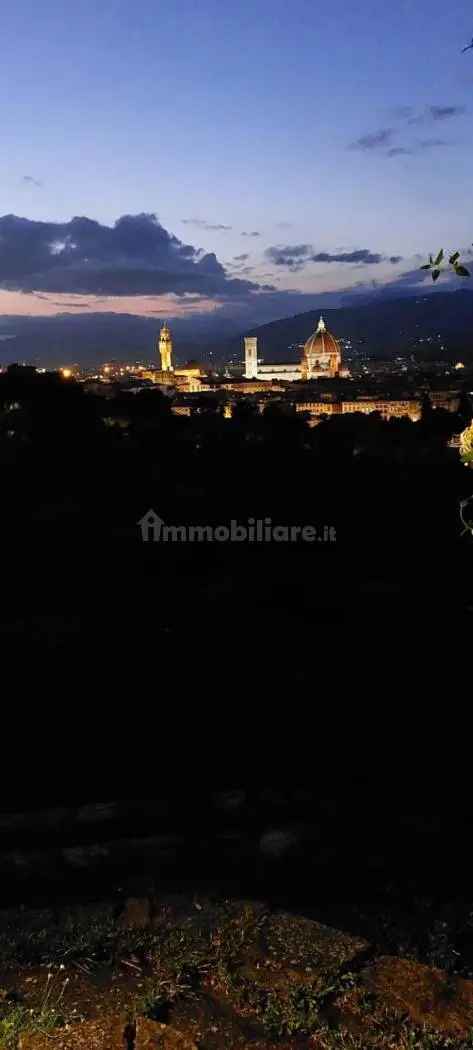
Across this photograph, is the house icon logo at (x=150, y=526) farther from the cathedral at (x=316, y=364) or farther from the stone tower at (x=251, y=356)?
the stone tower at (x=251, y=356)

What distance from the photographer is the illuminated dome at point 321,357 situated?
119 m

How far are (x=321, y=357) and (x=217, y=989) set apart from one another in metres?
121

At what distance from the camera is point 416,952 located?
454 centimetres

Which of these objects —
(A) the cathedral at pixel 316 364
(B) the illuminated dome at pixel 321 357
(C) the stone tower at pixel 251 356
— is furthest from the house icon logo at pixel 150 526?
(C) the stone tower at pixel 251 356

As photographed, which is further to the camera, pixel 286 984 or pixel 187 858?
pixel 187 858

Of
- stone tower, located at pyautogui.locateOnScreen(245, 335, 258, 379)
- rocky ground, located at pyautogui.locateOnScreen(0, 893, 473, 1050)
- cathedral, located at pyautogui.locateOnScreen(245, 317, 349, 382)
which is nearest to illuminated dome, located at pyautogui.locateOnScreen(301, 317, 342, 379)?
cathedral, located at pyautogui.locateOnScreen(245, 317, 349, 382)

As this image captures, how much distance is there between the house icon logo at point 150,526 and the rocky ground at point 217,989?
24.4 ft

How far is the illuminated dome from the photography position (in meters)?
119

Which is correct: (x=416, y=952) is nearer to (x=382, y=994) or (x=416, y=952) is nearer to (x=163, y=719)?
(x=382, y=994)

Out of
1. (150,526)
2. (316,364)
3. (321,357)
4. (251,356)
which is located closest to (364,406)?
(316,364)

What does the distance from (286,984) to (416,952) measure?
3.91 ft

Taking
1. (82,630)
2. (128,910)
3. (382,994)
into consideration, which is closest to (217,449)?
(82,630)

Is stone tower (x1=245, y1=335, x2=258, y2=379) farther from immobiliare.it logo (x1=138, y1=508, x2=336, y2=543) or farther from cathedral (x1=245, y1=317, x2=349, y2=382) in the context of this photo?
immobiliare.it logo (x1=138, y1=508, x2=336, y2=543)

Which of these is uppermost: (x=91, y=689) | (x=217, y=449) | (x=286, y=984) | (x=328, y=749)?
(x=217, y=449)
